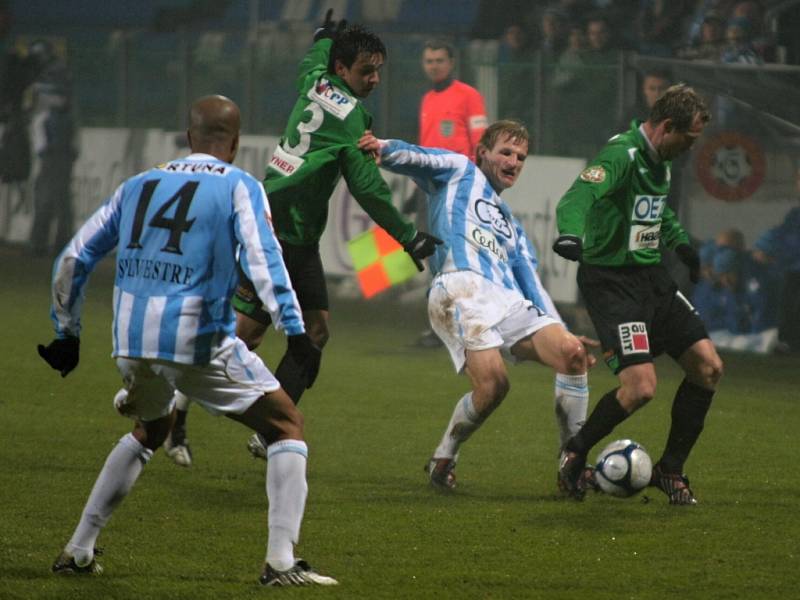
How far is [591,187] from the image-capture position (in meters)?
6.79

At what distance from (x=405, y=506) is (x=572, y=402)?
3.25ft

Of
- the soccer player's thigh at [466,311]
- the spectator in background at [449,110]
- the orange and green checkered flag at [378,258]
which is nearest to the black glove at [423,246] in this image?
the soccer player's thigh at [466,311]

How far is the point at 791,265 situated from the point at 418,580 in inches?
285

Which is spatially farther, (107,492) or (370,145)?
(370,145)

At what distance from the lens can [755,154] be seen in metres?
12.4

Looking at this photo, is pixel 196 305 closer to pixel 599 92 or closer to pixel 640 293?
pixel 640 293

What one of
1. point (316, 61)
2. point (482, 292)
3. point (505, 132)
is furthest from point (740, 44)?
point (482, 292)

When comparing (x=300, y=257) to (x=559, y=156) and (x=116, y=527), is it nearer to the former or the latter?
(x=116, y=527)

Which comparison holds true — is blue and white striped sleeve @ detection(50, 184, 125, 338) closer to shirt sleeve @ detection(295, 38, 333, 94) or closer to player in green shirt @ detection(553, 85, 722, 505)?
player in green shirt @ detection(553, 85, 722, 505)

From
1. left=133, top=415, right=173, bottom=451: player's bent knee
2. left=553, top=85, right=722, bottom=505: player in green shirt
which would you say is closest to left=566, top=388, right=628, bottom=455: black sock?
left=553, top=85, right=722, bottom=505: player in green shirt

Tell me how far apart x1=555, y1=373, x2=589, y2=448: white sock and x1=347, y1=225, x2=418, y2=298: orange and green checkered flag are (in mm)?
4064

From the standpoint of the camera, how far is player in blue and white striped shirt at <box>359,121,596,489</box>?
7.14m

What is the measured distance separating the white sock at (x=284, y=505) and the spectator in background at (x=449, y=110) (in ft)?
23.4

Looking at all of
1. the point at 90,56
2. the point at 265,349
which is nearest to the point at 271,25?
the point at 90,56
